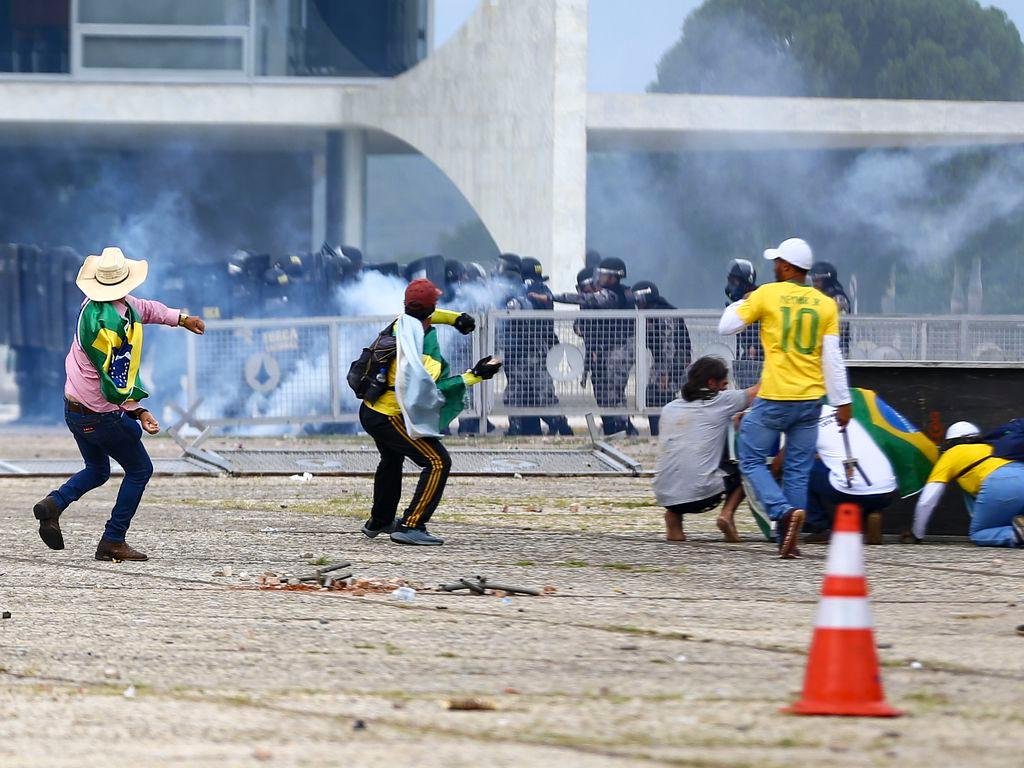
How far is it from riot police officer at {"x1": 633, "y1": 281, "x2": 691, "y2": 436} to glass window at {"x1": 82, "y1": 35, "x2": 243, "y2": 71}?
A: 21.3 meters

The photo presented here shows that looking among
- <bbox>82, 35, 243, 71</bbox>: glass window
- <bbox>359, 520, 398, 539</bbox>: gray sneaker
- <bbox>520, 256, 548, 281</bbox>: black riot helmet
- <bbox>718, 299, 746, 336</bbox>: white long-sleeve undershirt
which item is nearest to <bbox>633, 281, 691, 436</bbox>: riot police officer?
<bbox>520, 256, 548, 281</bbox>: black riot helmet

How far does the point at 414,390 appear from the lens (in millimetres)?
9633

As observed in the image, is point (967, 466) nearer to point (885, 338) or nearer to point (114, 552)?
point (114, 552)

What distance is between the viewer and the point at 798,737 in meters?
4.74

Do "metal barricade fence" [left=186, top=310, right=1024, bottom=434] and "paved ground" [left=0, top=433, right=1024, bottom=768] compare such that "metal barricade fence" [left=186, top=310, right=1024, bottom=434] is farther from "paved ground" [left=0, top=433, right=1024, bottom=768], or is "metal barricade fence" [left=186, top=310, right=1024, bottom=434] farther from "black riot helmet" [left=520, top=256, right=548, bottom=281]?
"paved ground" [left=0, top=433, right=1024, bottom=768]

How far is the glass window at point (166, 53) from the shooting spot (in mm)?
36156

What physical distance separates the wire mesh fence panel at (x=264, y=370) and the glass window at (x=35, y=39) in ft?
67.6

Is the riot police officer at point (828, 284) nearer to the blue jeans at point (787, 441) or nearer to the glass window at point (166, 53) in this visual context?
the blue jeans at point (787, 441)

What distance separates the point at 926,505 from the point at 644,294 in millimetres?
10162

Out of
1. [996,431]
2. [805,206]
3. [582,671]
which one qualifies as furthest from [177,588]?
[805,206]

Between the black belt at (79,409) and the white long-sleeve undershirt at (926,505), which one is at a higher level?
the black belt at (79,409)

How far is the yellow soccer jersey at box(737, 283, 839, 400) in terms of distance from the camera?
9.22 metres

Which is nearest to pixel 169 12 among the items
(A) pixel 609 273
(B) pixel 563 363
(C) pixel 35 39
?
(C) pixel 35 39

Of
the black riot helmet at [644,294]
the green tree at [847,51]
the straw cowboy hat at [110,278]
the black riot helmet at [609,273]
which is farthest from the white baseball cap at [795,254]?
the green tree at [847,51]
